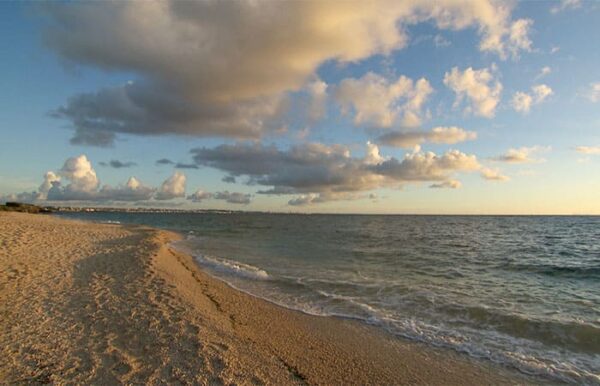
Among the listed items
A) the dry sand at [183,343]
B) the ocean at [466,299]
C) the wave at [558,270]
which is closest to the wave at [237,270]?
the ocean at [466,299]

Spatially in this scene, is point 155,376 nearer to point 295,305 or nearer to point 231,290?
→ point 295,305

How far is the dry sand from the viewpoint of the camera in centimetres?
602

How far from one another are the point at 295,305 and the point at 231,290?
3011mm

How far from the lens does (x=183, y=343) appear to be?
7180mm

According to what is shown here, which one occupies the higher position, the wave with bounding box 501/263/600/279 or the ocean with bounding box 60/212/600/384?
the wave with bounding box 501/263/600/279

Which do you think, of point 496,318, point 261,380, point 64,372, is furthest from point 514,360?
point 64,372

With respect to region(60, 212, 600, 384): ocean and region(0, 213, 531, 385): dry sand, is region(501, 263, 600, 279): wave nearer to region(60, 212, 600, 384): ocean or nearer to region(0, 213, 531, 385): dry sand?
region(60, 212, 600, 384): ocean

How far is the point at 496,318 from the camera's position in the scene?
420 inches

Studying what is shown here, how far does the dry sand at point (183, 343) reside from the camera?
19.7 feet

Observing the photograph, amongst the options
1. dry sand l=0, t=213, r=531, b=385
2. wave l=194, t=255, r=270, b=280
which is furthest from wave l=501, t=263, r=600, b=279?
dry sand l=0, t=213, r=531, b=385

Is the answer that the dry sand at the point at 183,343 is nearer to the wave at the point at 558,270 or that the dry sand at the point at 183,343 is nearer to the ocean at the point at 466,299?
the ocean at the point at 466,299

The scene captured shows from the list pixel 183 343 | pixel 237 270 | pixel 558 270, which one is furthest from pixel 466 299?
pixel 558 270

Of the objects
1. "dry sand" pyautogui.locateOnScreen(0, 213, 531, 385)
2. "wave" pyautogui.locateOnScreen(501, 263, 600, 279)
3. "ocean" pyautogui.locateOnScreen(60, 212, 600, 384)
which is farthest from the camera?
"wave" pyautogui.locateOnScreen(501, 263, 600, 279)

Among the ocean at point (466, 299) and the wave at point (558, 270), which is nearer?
the ocean at point (466, 299)
